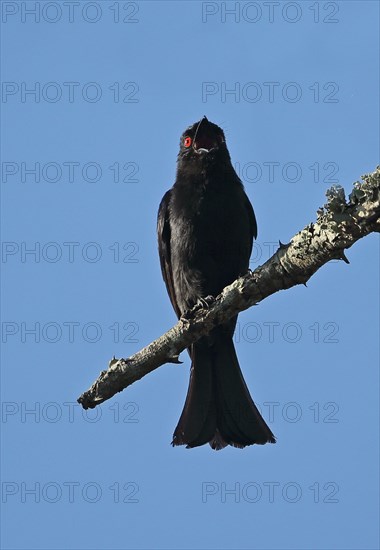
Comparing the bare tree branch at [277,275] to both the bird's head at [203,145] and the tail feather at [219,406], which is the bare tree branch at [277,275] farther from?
the bird's head at [203,145]

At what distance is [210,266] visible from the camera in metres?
6.13

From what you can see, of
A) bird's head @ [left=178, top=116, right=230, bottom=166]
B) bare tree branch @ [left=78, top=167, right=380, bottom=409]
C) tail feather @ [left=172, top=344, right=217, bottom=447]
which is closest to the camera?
bare tree branch @ [left=78, top=167, right=380, bottom=409]

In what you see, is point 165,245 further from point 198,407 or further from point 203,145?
point 198,407

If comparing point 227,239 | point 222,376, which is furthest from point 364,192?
point 222,376

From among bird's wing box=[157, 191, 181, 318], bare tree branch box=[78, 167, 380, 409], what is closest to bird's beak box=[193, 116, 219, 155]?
bird's wing box=[157, 191, 181, 318]

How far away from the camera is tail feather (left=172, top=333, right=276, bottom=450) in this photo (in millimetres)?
6031

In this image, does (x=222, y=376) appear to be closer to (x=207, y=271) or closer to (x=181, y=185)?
(x=207, y=271)

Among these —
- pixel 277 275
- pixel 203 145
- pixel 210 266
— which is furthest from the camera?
pixel 203 145

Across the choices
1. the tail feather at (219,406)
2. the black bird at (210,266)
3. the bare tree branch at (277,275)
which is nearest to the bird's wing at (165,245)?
the black bird at (210,266)

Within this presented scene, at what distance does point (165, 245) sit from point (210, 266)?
0.52m

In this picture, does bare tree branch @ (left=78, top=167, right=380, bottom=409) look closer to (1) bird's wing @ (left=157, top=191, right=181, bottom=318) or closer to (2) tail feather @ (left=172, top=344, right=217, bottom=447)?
(2) tail feather @ (left=172, top=344, right=217, bottom=447)

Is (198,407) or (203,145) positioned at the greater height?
(203,145)

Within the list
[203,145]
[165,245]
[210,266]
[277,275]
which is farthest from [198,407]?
[277,275]

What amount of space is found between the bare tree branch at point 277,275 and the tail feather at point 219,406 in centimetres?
144
